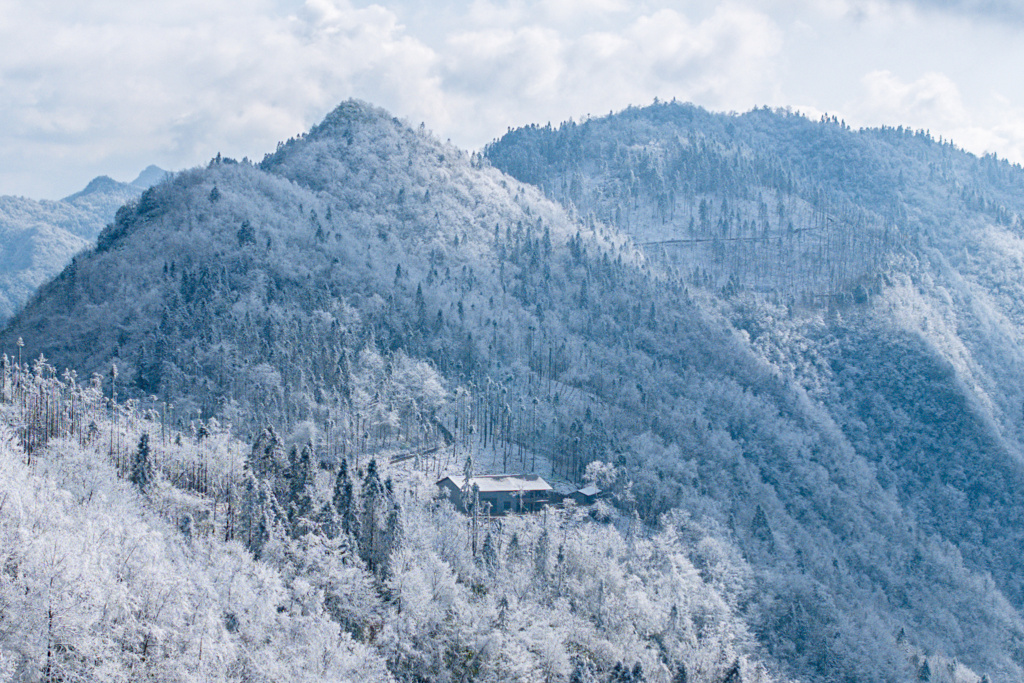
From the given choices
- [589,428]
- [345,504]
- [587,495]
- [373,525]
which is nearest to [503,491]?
[587,495]

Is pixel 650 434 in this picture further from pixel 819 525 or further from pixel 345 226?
pixel 345 226

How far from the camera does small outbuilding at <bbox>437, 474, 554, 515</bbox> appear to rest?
107m

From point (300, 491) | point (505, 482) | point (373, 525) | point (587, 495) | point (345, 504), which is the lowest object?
→ point (587, 495)

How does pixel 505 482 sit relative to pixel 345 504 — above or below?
below

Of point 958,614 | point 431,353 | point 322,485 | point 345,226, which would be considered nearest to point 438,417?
point 431,353

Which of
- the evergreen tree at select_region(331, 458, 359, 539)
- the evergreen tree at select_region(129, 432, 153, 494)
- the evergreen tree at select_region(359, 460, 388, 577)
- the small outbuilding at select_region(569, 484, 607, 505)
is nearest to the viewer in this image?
the evergreen tree at select_region(359, 460, 388, 577)

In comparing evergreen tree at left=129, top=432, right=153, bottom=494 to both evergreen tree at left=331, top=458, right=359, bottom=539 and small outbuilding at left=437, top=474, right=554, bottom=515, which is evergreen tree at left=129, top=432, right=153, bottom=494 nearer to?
evergreen tree at left=331, top=458, right=359, bottom=539

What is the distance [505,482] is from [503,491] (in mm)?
2976

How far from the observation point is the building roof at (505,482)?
110125mm

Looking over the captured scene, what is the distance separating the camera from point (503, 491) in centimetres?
11088

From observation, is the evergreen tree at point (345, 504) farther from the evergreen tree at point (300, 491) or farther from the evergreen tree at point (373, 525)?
the evergreen tree at point (300, 491)

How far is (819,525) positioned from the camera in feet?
477

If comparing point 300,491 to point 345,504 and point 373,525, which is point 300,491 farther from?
point 373,525

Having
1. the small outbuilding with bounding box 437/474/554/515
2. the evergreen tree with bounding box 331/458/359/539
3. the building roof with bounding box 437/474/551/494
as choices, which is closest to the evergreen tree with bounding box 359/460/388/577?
the evergreen tree with bounding box 331/458/359/539
